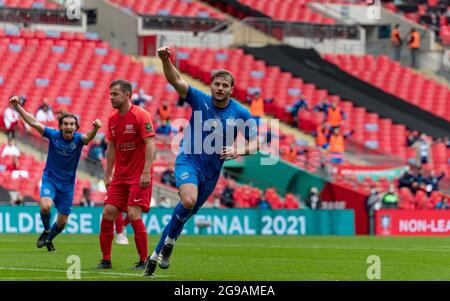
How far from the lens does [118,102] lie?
17750mm

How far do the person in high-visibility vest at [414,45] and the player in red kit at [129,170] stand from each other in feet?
124

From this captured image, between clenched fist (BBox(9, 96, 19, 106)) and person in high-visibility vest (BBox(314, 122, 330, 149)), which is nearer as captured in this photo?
clenched fist (BBox(9, 96, 19, 106))

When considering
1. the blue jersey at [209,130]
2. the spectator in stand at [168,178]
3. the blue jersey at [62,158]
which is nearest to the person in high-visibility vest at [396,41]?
the spectator in stand at [168,178]

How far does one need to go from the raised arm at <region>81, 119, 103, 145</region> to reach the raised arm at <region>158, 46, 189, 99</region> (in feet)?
10.5

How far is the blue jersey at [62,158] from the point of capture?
2242cm

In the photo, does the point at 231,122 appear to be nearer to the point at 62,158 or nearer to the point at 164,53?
the point at 164,53

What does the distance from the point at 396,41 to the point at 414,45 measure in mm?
1056

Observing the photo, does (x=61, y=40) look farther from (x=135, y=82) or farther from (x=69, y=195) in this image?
(x=69, y=195)

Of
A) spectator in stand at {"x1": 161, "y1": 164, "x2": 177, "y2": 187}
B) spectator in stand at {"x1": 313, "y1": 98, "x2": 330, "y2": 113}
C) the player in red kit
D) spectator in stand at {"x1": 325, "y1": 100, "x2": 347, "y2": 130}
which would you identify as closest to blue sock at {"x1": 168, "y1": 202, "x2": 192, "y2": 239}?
the player in red kit

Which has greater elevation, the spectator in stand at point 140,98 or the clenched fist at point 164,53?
the spectator in stand at point 140,98

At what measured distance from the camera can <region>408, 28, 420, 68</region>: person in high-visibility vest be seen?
54.8m

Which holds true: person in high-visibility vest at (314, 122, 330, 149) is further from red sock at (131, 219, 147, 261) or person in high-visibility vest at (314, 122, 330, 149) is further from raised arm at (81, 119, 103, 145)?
red sock at (131, 219, 147, 261)

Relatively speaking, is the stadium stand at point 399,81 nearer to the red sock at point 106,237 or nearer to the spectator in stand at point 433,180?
the spectator in stand at point 433,180

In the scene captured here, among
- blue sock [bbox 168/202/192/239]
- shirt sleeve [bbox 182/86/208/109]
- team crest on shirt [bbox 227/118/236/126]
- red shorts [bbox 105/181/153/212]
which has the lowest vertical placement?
blue sock [bbox 168/202/192/239]
